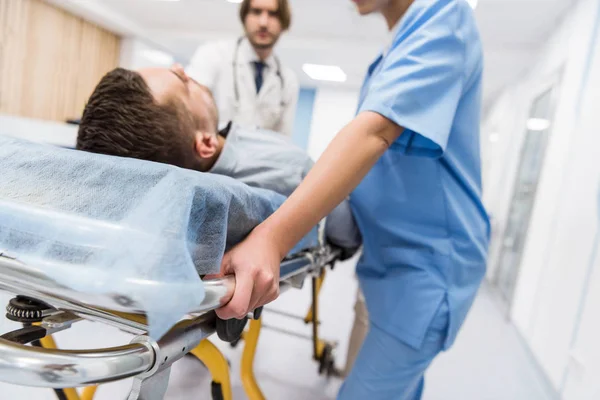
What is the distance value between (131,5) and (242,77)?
13.1 feet

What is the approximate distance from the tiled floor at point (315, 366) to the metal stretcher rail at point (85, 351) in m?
0.43

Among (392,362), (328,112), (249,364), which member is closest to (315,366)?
(249,364)

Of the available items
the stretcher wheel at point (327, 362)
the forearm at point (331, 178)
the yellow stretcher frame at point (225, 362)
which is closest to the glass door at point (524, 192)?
the stretcher wheel at point (327, 362)

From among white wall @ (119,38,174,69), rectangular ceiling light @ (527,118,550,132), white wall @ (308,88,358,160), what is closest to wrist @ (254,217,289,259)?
rectangular ceiling light @ (527,118,550,132)

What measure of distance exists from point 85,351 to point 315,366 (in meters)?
1.66

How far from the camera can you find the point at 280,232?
1.80ft

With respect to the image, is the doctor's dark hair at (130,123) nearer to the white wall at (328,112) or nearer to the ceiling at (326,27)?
the ceiling at (326,27)

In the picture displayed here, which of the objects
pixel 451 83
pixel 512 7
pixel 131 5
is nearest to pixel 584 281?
pixel 451 83

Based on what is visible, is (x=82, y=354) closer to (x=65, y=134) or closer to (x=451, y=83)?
(x=451, y=83)

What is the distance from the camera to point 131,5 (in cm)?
498

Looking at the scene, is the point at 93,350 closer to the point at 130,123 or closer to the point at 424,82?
the point at 130,123

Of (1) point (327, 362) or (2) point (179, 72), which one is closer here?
(2) point (179, 72)

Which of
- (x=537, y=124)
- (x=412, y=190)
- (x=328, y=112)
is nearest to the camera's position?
(x=412, y=190)

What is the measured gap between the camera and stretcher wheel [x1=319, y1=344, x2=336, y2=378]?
1797mm
